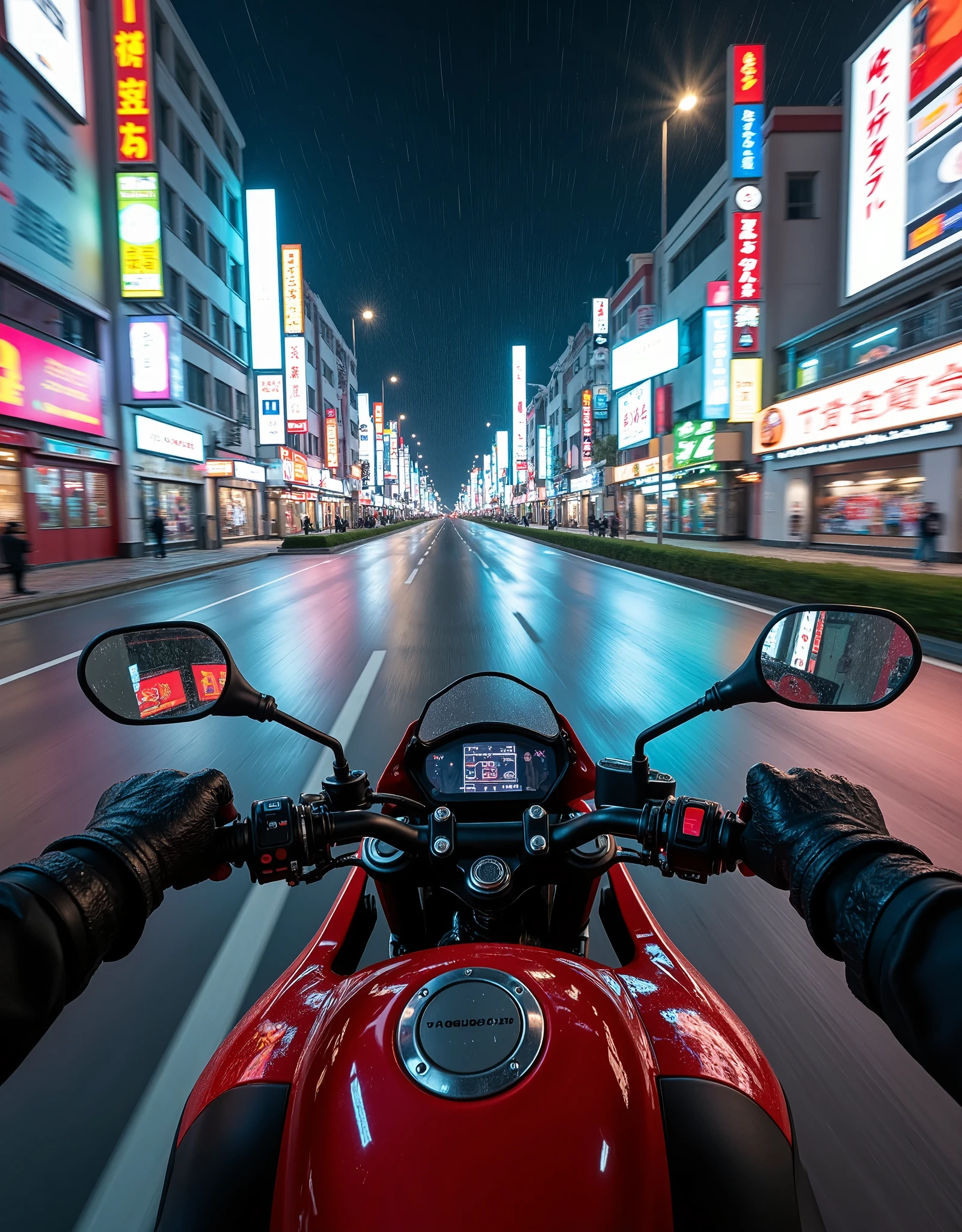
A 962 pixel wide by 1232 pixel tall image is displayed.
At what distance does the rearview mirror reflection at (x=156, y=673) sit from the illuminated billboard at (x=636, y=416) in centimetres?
3591

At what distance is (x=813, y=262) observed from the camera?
27875mm

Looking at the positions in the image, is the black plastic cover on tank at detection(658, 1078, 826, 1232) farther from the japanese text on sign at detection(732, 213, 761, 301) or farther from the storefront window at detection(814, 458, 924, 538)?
the japanese text on sign at detection(732, 213, 761, 301)

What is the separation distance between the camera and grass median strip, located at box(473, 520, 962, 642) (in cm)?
874

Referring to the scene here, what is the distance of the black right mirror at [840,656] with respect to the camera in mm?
1693

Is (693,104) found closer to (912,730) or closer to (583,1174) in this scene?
(912,730)

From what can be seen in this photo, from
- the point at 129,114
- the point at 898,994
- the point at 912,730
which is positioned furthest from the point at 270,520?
the point at 898,994

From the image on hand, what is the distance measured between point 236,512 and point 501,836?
1691 inches

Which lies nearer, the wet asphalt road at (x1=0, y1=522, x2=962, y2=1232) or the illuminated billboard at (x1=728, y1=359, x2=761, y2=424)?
the wet asphalt road at (x1=0, y1=522, x2=962, y2=1232)

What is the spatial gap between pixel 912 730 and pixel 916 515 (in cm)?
1755

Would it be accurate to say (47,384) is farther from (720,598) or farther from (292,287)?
(292,287)

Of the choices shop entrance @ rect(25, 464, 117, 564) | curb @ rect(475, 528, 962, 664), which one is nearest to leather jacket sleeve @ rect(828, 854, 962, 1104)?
curb @ rect(475, 528, 962, 664)

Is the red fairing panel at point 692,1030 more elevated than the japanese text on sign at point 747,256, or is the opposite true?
the japanese text on sign at point 747,256

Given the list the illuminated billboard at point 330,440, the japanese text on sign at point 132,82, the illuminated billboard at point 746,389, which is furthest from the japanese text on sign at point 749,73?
the illuminated billboard at point 330,440

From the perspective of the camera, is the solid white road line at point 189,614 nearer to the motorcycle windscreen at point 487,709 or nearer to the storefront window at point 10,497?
the motorcycle windscreen at point 487,709
